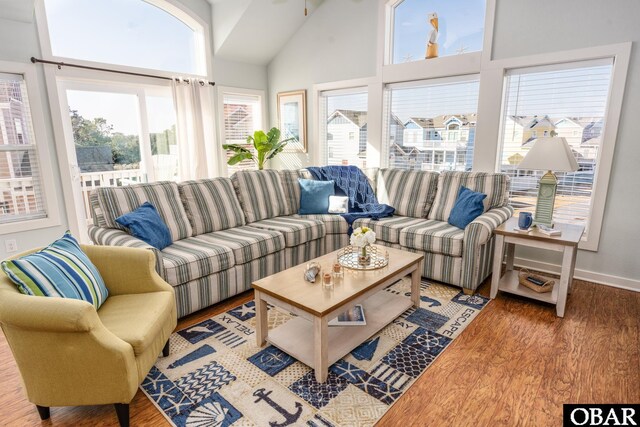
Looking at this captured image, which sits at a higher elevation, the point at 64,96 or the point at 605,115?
the point at 64,96

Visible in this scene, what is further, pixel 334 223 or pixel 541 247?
pixel 334 223

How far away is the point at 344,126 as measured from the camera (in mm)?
4969

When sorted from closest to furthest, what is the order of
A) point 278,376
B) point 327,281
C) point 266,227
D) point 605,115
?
point 278,376, point 327,281, point 605,115, point 266,227

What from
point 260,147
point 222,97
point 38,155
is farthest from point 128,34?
point 260,147

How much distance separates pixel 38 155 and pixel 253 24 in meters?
2.87

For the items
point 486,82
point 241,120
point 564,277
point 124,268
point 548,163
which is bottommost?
point 564,277

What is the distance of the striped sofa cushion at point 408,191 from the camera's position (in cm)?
377

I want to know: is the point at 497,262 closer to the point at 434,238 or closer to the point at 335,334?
the point at 434,238

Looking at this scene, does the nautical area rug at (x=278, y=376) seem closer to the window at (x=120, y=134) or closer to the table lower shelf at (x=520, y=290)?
the table lower shelf at (x=520, y=290)

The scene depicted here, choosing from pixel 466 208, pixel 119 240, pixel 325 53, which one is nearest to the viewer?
pixel 119 240

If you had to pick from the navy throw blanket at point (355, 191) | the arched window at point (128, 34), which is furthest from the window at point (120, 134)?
the navy throw blanket at point (355, 191)

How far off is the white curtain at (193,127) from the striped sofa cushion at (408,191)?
2370 millimetres

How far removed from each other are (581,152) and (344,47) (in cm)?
295

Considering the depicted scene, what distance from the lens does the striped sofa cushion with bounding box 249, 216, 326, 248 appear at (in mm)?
3274
